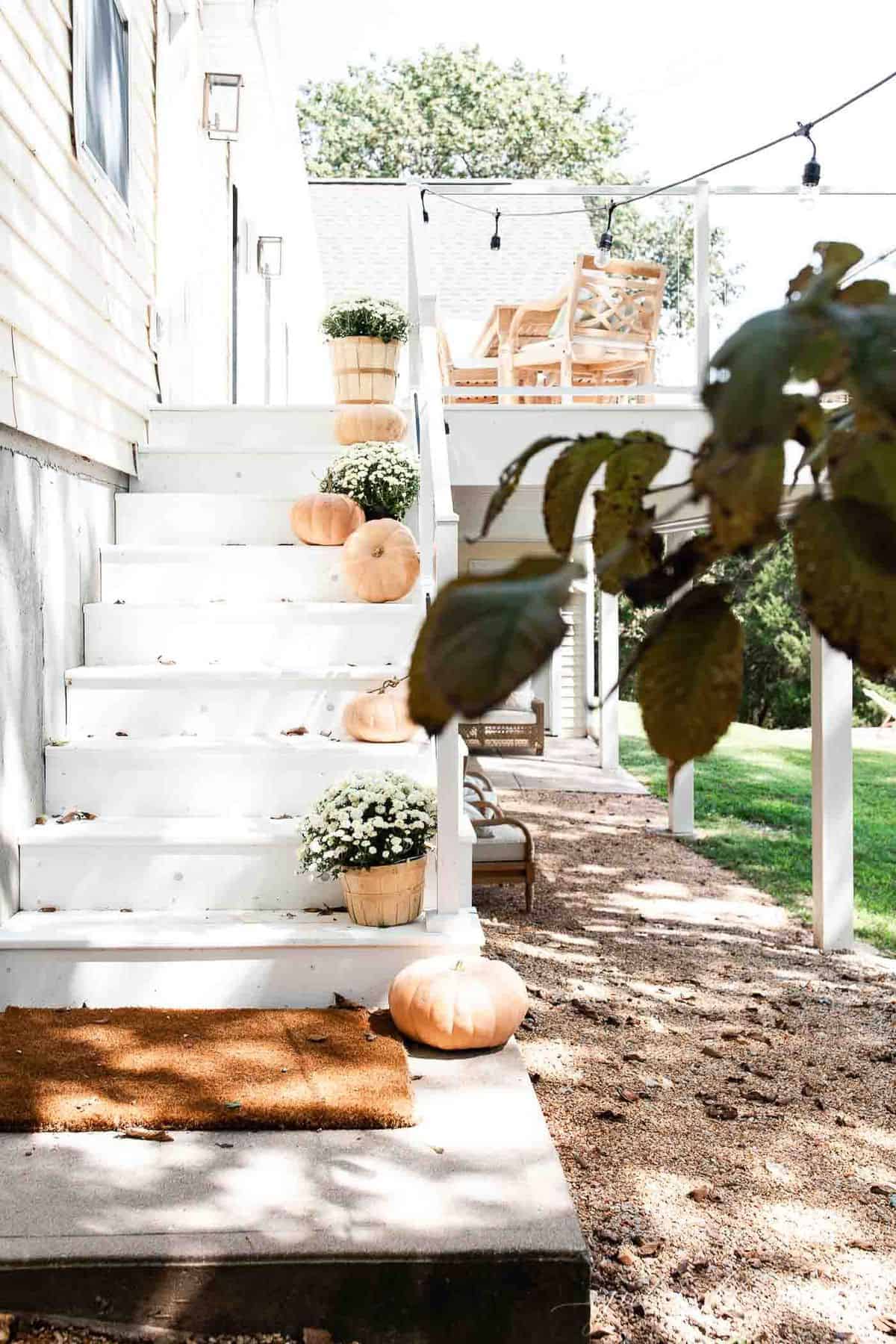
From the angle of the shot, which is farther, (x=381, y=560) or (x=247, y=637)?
(x=381, y=560)

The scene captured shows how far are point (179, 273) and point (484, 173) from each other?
21142 mm

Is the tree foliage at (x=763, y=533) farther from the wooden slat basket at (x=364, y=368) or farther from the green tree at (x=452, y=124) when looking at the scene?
the green tree at (x=452, y=124)

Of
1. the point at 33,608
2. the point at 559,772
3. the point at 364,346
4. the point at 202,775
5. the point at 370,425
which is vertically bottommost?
the point at 559,772

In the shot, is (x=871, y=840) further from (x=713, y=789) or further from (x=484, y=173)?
(x=484, y=173)

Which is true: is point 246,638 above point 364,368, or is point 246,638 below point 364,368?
below

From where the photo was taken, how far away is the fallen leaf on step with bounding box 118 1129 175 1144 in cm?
276

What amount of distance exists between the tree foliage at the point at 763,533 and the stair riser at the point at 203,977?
123 inches

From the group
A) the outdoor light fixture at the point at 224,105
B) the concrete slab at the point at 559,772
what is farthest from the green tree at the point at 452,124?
the outdoor light fixture at the point at 224,105

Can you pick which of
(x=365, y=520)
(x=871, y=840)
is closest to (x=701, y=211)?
(x=365, y=520)

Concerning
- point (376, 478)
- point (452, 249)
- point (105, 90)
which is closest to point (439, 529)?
point (376, 478)

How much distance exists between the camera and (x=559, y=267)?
1633 centimetres

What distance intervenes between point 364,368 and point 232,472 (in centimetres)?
109

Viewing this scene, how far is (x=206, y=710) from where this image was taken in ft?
14.6

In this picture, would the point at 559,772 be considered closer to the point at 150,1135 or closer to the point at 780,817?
the point at 780,817
